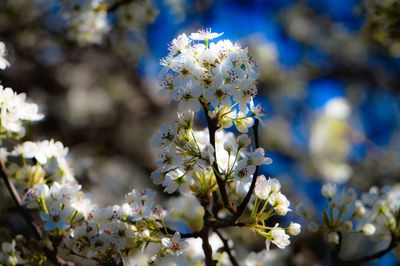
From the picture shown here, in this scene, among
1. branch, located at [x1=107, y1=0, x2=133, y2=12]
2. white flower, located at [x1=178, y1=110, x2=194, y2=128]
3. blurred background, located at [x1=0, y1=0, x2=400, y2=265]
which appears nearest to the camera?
white flower, located at [x1=178, y1=110, x2=194, y2=128]

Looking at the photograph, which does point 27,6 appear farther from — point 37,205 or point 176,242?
point 176,242

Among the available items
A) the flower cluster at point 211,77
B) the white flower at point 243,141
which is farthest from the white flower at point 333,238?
the flower cluster at point 211,77

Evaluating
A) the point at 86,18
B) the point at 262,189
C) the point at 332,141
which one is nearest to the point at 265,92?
the point at 332,141

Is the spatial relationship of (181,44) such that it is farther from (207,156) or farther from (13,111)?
(13,111)

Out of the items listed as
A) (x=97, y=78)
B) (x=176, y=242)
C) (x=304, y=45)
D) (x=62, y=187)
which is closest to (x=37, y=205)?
(x=62, y=187)

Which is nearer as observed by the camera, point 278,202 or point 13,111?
point 278,202

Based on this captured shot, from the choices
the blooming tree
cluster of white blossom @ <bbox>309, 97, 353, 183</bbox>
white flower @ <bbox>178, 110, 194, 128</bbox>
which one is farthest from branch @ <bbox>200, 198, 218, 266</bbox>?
cluster of white blossom @ <bbox>309, 97, 353, 183</bbox>

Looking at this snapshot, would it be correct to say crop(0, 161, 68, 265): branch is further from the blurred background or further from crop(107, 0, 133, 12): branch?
the blurred background
